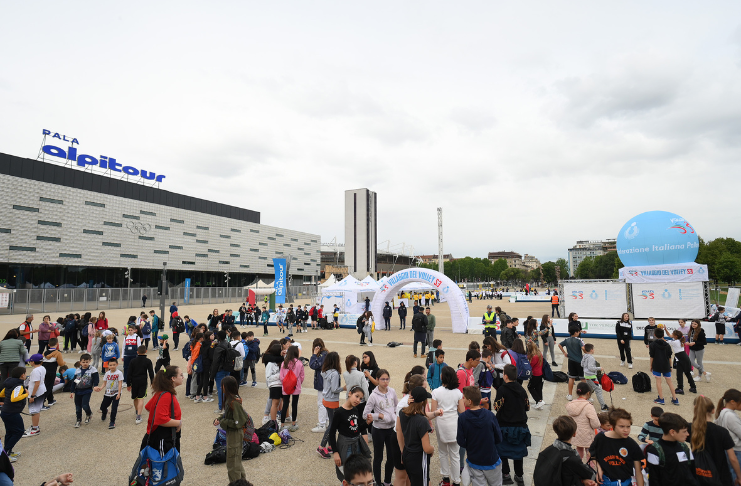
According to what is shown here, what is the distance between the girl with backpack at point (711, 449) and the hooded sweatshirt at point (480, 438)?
1.92 meters

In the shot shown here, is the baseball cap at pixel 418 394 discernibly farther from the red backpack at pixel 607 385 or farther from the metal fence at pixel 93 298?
the metal fence at pixel 93 298

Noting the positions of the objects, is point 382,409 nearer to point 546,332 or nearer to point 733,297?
point 546,332

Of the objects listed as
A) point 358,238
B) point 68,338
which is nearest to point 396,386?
point 68,338

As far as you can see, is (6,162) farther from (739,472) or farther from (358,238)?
(358,238)

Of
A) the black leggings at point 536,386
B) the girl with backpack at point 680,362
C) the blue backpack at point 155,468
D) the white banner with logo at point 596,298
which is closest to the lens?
the blue backpack at point 155,468

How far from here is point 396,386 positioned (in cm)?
1002

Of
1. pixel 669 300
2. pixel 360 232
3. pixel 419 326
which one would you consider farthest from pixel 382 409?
pixel 360 232

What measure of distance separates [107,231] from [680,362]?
2603 inches

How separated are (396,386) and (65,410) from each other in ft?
25.3

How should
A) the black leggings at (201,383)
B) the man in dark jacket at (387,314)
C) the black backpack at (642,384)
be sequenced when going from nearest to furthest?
the black backpack at (642,384) → the black leggings at (201,383) → the man in dark jacket at (387,314)

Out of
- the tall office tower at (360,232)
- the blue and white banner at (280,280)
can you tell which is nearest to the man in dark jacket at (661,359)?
the blue and white banner at (280,280)

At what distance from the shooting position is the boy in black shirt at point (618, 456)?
12.5 feet

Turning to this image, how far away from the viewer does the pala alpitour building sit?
4764 centimetres

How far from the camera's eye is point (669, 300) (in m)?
20.8
